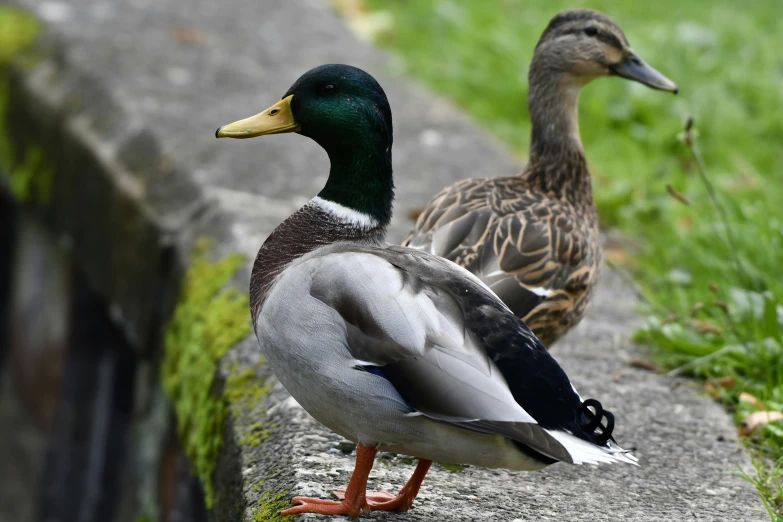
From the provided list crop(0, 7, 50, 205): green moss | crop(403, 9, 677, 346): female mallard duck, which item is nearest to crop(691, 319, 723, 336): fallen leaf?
crop(403, 9, 677, 346): female mallard duck

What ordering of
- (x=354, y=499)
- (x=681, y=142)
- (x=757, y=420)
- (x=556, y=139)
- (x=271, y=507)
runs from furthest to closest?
(x=681, y=142)
(x=556, y=139)
(x=757, y=420)
(x=271, y=507)
(x=354, y=499)

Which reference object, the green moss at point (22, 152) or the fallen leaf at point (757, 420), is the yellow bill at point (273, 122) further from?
the green moss at point (22, 152)

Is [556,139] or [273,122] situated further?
[556,139]

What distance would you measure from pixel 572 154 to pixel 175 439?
71.9 inches

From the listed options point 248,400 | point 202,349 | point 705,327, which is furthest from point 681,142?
point 248,400

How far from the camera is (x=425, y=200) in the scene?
5027 millimetres

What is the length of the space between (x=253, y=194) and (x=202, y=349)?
49.3 inches

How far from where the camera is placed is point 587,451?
7.40ft

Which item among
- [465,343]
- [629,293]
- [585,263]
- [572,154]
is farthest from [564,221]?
[465,343]

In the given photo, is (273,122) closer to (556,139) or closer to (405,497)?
(405,497)

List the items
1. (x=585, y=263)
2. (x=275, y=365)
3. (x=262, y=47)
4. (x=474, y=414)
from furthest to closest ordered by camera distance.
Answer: (x=262, y=47) → (x=585, y=263) → (x=275, y=365) → (x=474, y=414)

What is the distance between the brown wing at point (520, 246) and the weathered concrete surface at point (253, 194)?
34cm

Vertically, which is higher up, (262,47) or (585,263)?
(262,47)

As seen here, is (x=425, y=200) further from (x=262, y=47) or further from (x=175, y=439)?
(x=262, y=47)
